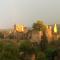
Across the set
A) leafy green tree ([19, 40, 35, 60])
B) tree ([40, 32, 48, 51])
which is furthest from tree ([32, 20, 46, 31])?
leafy green tree ([19, 40, 35, 60])

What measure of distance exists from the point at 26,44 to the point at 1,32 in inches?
61.3

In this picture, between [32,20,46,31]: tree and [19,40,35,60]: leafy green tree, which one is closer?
[19,40,35,60]: leafy green tree

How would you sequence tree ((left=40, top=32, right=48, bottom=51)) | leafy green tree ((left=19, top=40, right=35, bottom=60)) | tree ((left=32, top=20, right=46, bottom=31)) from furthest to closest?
tree ((left=32, top=20, right=46, bottom=31)) → tree ((left=40, top=32, right=48, bottom=51)) → leafy green tree ((left=19, top=40, right=35, bottom=60))

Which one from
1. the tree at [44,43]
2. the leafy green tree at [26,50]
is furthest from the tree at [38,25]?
the leafy green tree at [26,50]

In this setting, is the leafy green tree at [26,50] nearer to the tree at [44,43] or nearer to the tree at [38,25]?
the tree at [44,43]

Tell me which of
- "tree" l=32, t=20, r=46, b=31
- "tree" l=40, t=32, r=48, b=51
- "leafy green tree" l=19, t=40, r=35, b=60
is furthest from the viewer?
"tree" l=32, t=20, r=46, b=31

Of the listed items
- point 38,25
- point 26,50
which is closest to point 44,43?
point 38,25

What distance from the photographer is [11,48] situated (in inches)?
123

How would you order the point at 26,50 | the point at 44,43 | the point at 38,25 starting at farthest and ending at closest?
the point at 38,25, the point at 44,43, the point at 26,50

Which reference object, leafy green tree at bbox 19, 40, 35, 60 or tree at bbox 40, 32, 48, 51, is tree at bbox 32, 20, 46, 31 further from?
leafy green tree at bbox 19, 40, 35, 60

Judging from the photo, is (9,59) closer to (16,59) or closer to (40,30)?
(16,59)

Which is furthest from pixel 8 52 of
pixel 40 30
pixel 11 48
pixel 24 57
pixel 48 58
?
pixel 40 30

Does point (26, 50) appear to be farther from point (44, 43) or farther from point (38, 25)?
point (38, 25)

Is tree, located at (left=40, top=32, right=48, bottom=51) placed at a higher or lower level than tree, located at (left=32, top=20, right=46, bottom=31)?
lower
